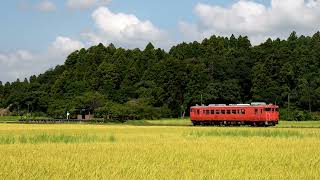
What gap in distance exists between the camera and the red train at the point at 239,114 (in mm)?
63312

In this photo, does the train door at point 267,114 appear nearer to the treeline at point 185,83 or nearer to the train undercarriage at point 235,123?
the train undercarriage at point 235,123

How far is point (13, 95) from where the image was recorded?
440 feet

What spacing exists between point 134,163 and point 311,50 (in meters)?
103

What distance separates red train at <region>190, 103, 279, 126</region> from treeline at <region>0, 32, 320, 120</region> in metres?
24.0

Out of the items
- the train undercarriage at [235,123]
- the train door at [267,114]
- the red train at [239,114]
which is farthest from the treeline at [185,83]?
the train door at [267,114]

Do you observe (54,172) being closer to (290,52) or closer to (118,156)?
(118,156)

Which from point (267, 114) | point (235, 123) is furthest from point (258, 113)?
point (235, 123)

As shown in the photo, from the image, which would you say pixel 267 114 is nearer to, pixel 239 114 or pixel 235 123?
pixel 239 114

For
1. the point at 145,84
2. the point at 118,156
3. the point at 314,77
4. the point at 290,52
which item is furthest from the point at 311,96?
the point at 118,156

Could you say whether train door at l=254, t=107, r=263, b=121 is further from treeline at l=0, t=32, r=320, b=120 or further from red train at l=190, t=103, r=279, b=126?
treeline at l=0, t=32, r=320, b=120

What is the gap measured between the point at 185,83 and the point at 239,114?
158ft

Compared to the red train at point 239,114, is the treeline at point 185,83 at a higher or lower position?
higher

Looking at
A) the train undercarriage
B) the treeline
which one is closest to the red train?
the train undercarriage

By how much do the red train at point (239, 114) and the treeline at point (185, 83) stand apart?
23987 millimetres
